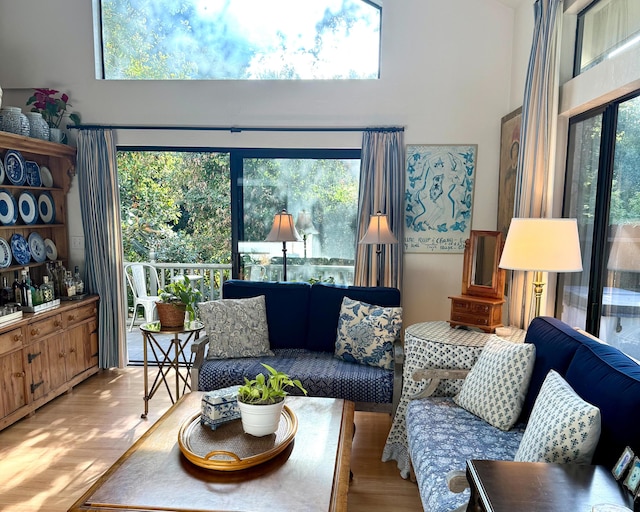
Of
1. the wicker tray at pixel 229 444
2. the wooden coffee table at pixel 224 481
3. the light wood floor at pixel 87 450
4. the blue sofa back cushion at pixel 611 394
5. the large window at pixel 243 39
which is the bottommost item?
the light wood floor at pixel 87 450

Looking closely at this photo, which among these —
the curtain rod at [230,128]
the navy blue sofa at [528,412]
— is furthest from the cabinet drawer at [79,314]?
the navy blue sofa at [528,412]

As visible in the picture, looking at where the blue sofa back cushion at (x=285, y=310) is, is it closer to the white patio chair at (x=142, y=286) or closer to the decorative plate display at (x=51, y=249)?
the decorative plate display at (x=51, y=249)

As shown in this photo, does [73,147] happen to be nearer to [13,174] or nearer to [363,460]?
[13,174]

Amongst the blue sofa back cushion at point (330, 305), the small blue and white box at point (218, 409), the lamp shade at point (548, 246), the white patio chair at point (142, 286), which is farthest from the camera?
the white patio chair at point (142, 286)

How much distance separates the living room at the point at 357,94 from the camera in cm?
369

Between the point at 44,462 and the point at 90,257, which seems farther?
the point at 90,257

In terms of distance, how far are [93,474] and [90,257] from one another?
80.7 inches

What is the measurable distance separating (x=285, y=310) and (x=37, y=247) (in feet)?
7.12

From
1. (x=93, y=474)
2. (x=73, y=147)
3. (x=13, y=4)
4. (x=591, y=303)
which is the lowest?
(x=93, y=474)

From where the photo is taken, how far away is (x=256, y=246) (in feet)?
13.4

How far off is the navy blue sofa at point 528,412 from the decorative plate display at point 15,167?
10.8 ft

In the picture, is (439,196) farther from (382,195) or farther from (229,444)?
(229,444)

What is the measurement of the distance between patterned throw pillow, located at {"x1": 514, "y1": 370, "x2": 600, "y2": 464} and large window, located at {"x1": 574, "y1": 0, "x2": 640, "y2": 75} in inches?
66.3

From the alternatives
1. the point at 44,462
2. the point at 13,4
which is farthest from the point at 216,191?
the point at 44,462
